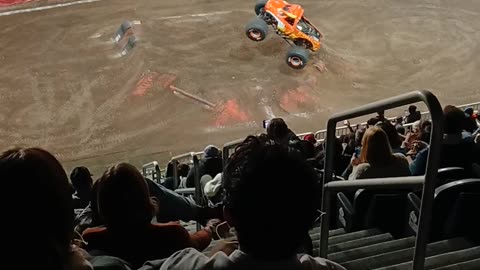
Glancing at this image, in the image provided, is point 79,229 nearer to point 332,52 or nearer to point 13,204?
point 13,204

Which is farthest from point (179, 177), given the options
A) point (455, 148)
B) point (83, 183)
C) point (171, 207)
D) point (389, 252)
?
point (389, 252)

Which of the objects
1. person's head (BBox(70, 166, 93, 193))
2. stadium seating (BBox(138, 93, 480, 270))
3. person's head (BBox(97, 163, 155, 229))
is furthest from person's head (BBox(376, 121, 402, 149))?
person's head (BBox(97, 163, 155, 229))

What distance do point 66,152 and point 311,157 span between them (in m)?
7.34

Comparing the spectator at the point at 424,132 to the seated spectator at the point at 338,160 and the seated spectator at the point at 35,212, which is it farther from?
the seated spectator at the point at 35,212

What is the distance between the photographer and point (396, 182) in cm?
329

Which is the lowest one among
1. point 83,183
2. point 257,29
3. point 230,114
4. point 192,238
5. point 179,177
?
point 230,114

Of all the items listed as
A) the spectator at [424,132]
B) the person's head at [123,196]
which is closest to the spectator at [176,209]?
the person's head at [123,196]

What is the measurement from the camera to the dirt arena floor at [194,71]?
44.4ft

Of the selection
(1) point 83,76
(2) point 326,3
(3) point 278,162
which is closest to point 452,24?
(2) point 326,3

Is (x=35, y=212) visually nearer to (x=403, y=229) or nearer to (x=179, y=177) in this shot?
(x=403, y=229)

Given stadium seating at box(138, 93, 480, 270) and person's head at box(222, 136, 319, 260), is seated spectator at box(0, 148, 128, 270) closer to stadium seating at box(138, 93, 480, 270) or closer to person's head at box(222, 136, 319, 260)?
person's head at box(222, 136, 319, 260)

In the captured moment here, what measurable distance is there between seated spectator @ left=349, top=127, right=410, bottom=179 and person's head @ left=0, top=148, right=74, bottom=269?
3.11 meters

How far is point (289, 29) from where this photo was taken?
50.0ft

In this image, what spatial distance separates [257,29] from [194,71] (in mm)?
1688
